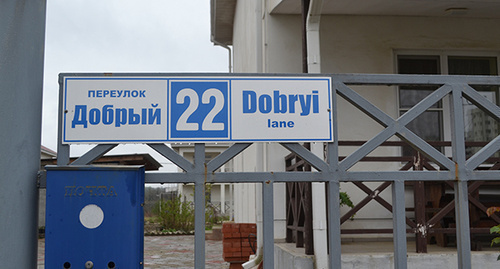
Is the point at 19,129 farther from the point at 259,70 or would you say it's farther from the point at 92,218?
the point at 259,70

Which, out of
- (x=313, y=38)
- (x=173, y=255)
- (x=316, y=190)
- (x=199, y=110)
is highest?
(x=313, y=38)

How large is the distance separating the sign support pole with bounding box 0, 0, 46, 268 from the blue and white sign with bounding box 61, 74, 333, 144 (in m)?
0.24

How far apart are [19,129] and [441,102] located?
22.7 ft

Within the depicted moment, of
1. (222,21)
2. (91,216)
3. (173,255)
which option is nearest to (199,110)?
(91,216)

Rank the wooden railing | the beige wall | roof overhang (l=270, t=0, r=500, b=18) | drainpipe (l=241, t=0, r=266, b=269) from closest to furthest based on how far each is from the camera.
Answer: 1. the wooden railing
2. roof overhang (l=270, t=0, r=500, b=18)
3. the beige wall
4. drainpipe (l=241, t=0, r=266, b=269)

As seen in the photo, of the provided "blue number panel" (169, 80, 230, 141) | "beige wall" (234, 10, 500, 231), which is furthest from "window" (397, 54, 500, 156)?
"blue number panel" (169, 80, 230, 141)

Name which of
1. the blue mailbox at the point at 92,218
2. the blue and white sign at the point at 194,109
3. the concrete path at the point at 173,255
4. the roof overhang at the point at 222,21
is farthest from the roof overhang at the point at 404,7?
the roof overhang at the point at 222,21

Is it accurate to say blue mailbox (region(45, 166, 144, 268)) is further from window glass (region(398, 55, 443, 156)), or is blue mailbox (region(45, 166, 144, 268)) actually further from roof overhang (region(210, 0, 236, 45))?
roof overhang (region(210, 0, 236, 45))

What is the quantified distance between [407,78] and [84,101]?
2.43 m

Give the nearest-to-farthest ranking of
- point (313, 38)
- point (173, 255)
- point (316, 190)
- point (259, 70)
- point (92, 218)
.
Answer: point (92, 218) < point (316, 190) < point (313, 38) < point (259, 70) < point (173, 255)

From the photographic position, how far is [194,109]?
13.3 feet

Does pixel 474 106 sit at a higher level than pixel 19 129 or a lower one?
higher

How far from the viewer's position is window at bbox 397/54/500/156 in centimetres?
885

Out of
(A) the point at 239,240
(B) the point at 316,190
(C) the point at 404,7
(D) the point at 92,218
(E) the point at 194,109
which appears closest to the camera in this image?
(D) the point at 92,218
